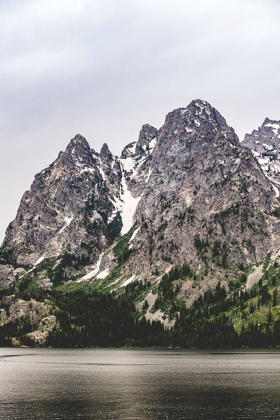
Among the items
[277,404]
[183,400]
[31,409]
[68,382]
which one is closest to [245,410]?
[277,404]

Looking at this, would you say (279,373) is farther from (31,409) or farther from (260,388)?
(31,409)

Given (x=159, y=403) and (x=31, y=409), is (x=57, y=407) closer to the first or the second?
(x=31, y=409)

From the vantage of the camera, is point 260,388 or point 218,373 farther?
point 218,373

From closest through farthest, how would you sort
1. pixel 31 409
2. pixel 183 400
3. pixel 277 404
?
pixel 31 409, pixel 277 404, pixel 183 400

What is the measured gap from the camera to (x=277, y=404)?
73.7 m

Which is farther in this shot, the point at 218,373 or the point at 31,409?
the point at 218,373

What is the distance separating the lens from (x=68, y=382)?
346 ft

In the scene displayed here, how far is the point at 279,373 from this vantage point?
397 feet

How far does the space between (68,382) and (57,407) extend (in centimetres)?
3521

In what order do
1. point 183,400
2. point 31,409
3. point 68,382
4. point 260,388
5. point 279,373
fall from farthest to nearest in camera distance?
point 279,373
point 68,382
point 260,388
point 183,400
point 31,409

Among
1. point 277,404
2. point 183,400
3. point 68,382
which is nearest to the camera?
Result: point 277,404

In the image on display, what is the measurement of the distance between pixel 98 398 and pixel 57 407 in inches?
432

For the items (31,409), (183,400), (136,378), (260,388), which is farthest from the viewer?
(136,378)

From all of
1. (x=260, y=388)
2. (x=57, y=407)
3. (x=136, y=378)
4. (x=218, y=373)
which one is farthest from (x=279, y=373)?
(x=57, y=407)
